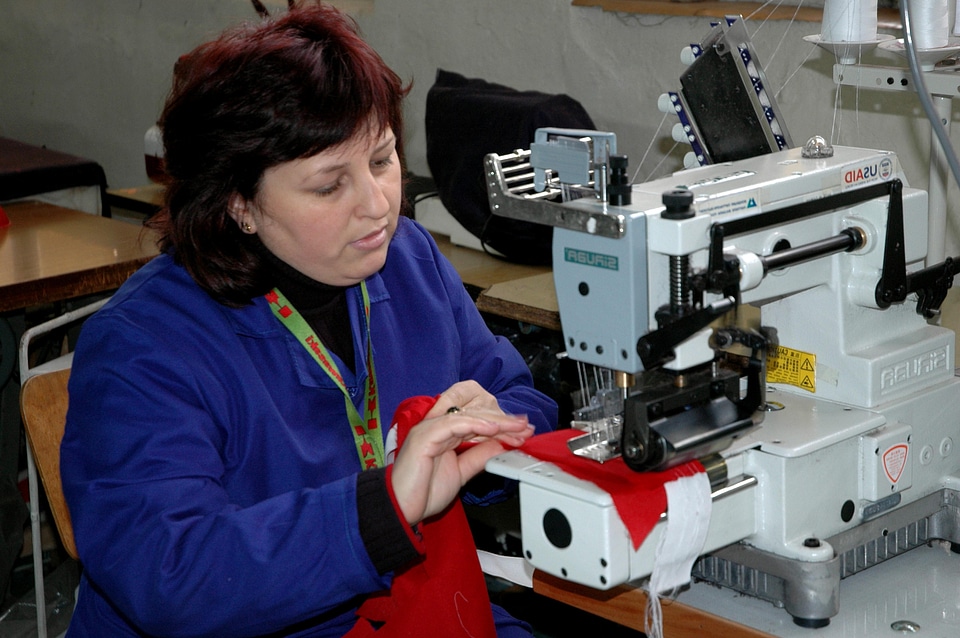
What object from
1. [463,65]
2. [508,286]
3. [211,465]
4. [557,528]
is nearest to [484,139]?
[508,286]

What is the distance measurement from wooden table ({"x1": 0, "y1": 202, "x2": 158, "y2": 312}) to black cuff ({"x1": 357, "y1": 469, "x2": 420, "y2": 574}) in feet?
4.83

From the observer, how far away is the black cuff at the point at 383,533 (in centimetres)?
133

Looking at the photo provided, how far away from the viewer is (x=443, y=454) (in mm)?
1419

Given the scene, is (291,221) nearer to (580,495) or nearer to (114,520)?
(114,520)

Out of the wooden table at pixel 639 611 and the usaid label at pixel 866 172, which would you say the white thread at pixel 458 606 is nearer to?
the wooden table at pixel 639 611

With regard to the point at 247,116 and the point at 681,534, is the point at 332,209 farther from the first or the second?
the point at 681,534

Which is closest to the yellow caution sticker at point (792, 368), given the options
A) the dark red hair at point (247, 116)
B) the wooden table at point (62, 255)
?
the dark red hair at point (247, 116)

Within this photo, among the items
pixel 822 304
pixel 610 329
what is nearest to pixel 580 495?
pixel 610 329

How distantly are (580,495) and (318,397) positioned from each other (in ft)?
1.61

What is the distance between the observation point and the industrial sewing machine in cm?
125

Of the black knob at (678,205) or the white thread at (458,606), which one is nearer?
the black knob at (678,205)

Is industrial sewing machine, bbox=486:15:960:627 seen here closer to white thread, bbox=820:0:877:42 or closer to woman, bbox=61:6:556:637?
woman, bbox=61:6:556:637

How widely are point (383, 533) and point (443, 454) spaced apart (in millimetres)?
134

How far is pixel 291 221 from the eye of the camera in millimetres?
1511
